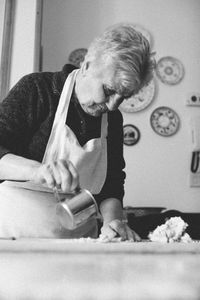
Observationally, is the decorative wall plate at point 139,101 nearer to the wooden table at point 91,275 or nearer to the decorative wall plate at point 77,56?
the decorative wall plate at point 77,56

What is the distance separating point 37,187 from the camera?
1.38 metres

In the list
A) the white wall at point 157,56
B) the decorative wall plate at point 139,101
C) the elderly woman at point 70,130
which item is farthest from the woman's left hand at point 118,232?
the decorative wall plate at point 139,101

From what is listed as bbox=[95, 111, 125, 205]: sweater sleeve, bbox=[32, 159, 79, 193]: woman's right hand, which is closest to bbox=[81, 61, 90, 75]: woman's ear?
bbox=[95, 111, 125, 205]: sweater sleeve

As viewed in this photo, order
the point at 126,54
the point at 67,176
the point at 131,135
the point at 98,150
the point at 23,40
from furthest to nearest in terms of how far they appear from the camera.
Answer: the point at 131,135 → the point at 23,40 → the point at 98,150 → the point at 126,54 → the point at 67,176

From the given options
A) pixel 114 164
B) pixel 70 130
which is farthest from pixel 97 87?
pixel 114 164

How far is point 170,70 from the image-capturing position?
327 centimetres

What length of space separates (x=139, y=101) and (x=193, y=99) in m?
0.50

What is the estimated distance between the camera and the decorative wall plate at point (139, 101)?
3.17 meters

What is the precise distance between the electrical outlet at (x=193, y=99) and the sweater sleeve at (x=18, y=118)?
215 centimetres

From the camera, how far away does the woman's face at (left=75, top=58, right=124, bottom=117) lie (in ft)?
4.17

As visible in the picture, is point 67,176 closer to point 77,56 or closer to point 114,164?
point 114,164

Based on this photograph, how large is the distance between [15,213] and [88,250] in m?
Answer: 0.64

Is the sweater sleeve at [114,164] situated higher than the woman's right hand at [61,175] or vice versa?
the woman's right hand at [61,175]

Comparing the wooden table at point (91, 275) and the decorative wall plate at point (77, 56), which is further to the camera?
the decorative wall plate at point (77, 56)
